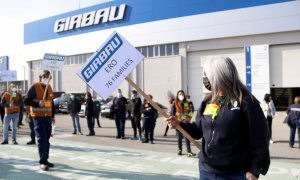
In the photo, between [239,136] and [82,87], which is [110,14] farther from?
[239,136]

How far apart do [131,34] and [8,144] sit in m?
23.6

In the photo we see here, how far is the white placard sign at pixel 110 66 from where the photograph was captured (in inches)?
148

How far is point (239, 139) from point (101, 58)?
6.41 feet

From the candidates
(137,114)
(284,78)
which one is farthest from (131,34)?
(137,114)

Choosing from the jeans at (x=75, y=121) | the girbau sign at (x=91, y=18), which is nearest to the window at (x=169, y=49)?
the girbau sign at (x=91, y=18)

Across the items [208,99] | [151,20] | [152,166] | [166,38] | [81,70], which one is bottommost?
[152,166]

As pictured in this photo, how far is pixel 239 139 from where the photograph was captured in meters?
2.55

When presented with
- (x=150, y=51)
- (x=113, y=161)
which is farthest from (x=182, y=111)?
(x=150, y=51)

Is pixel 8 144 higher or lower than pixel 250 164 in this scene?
lower

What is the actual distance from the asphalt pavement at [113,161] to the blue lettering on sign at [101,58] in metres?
2.95

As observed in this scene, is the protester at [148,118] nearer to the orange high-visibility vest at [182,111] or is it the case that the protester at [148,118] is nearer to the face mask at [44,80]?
the orange high-visibility vest at [182,111]

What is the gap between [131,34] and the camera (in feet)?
105

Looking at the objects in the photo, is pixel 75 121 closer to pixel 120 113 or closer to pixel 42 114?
pixel 120 113

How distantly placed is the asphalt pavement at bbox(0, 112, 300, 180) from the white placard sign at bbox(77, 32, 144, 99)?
9.42 ft
